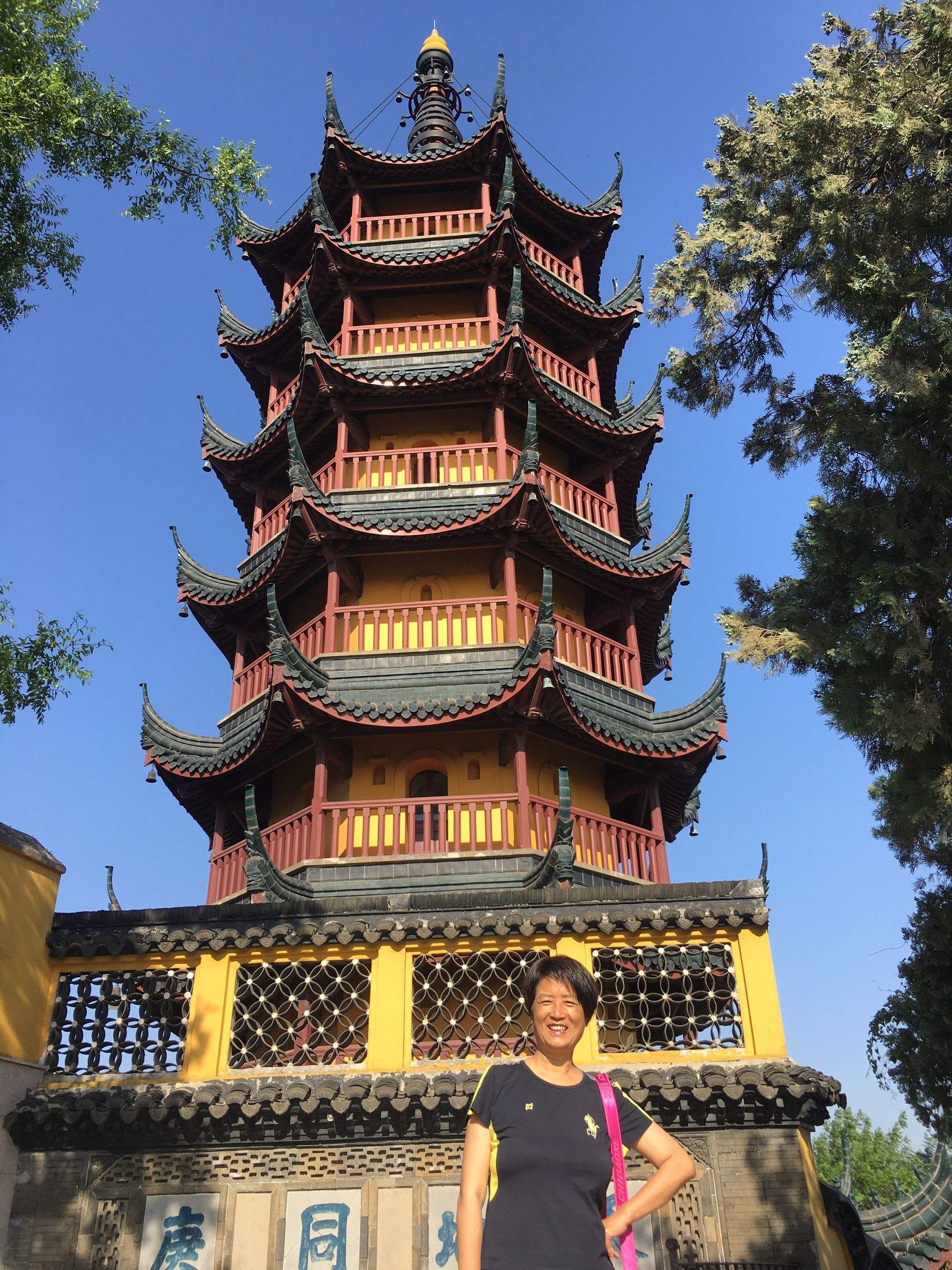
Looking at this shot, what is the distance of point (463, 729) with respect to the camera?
1153 centimetres

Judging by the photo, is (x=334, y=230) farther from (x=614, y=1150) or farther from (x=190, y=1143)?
(x=614, y=1150)

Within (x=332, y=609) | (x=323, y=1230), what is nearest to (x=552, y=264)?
(x=332, y=609)

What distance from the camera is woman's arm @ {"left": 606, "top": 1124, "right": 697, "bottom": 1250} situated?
261 centimetres

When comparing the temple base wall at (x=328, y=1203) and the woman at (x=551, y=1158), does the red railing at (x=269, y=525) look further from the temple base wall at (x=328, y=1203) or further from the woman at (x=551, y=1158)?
the woman at (x=551, y=1158)

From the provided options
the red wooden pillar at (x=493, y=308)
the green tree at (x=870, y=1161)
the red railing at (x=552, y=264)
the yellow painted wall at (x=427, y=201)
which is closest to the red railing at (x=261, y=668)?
the red wooden pillar at (x=493, y=308)

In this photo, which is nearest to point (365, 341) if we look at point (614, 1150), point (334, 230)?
point (334, 230)

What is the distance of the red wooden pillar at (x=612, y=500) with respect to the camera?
45.9ft

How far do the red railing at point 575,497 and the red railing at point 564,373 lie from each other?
4.33 feet

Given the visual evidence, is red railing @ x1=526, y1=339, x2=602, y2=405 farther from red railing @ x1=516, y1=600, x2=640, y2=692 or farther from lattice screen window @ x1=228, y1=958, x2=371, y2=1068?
lattice screen window @ x1=228, y1=958, x2=371, y2=1068

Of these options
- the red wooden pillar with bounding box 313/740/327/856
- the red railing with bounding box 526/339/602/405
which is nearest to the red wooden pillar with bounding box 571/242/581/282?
the red railing with bounding box 526/339/602/405

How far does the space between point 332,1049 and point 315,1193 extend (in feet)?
2.85

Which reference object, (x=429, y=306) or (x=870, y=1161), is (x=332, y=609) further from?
(x=870, y=1161)

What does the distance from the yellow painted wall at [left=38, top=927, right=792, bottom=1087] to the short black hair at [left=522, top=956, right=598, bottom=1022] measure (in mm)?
4301

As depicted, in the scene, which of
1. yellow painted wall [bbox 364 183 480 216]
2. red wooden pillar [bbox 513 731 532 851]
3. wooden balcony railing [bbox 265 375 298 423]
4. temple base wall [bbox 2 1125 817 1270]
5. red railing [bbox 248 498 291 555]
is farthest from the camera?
yellow painted wall [bbox 364 183 480 216]
